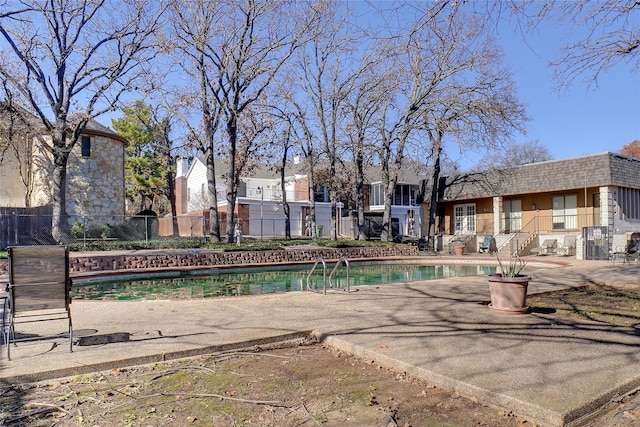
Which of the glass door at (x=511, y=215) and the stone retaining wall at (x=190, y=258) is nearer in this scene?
the stone retaining wall at (x=190, y=258)

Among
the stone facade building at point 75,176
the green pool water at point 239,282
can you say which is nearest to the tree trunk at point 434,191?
the green pool water at point 239,282

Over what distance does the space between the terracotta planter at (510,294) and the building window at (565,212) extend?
19.7 m

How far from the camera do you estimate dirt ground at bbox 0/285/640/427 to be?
328 cm

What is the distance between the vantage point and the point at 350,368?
445 cm

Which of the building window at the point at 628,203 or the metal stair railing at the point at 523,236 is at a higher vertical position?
the building window at the point at 628,203

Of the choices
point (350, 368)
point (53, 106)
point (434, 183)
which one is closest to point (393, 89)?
point (434, 183)

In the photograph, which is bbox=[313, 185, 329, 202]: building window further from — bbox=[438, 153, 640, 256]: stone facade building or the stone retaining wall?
the stone retaining wall

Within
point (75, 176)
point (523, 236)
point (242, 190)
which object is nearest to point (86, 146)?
point (75, 176)

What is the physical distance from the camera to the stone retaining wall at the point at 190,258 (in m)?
15.9

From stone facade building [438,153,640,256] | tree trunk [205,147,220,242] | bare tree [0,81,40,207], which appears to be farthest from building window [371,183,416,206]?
bare tree [0,81,40,207]

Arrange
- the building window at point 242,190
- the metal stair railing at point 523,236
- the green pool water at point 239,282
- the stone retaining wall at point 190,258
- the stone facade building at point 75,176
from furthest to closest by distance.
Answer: the building window at point 242,190 → the stone facade building at point 75,176 → the metal stair railing at point 523,236 → the stone retaining wall at point 190,258 → the green pool water at point 239,282

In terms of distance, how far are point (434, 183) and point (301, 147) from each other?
861 cm

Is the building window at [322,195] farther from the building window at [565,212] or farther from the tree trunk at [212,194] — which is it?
the building window at [565,212]

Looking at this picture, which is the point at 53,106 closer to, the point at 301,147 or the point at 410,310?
the point at 301,147
